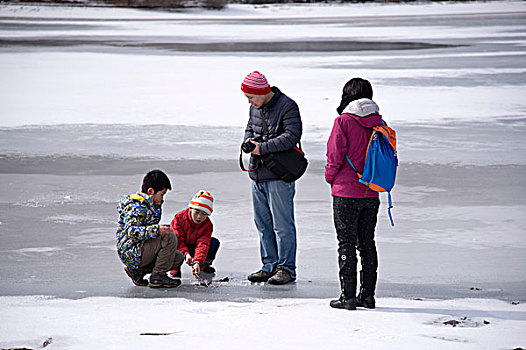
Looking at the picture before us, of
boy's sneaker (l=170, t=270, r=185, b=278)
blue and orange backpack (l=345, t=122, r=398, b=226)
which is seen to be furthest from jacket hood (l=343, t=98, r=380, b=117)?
boy's sneaker (l=170, t=270, r=185, b=278)

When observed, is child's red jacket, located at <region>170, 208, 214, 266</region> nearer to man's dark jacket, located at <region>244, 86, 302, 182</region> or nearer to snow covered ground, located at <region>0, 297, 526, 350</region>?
man's dark jacket, located at <region>244, 86, 302, 182</region>

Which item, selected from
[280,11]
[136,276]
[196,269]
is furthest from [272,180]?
[280,11]

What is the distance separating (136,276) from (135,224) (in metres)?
0.41

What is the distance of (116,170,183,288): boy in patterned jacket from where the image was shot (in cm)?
534

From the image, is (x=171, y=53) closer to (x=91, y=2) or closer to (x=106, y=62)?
(x=106, y=62)

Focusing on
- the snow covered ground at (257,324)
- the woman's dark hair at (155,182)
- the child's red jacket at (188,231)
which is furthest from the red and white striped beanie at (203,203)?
the snow covered ground at (257,324)

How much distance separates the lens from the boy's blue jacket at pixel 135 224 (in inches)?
210

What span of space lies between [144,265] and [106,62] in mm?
19850

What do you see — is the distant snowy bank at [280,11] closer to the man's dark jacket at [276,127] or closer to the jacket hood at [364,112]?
the man's dark jacket at [276,127]

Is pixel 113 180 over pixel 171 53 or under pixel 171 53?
under

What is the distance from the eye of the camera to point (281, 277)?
18.6 feet

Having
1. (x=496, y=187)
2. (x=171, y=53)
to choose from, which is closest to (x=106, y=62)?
(x=171, y=53)

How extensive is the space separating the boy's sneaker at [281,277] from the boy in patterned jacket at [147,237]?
2.13ft

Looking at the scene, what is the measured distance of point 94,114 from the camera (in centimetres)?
1454
